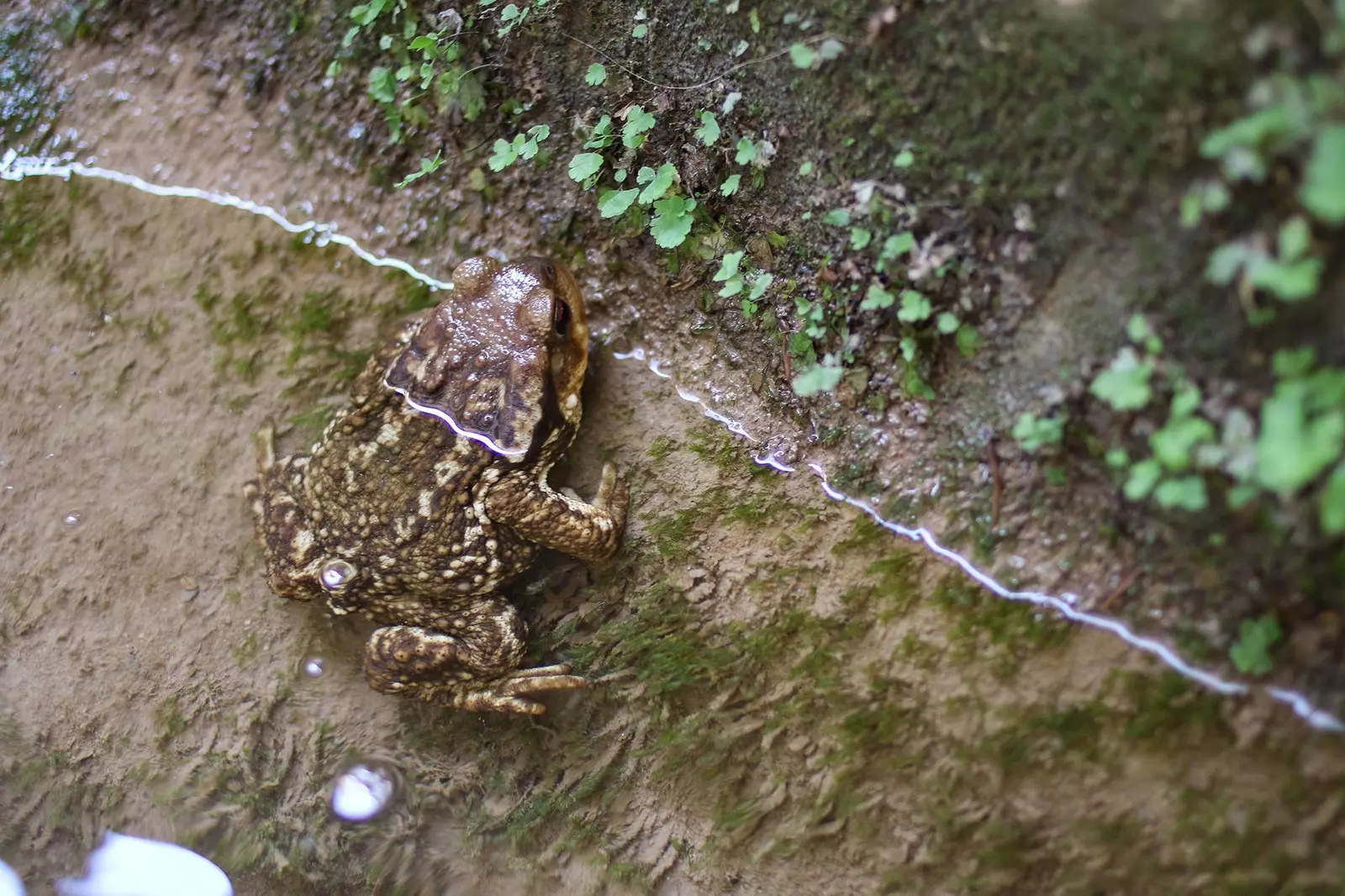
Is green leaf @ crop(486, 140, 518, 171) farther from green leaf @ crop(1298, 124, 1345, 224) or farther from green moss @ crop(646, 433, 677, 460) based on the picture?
green leaf @ crop(1298, 124, 1345, 224)

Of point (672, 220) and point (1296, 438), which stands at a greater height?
point (1296, 438)

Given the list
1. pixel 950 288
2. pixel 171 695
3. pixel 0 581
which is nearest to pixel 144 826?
pixel 171 695

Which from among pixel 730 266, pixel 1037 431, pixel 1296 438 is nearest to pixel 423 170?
pixel 730 266

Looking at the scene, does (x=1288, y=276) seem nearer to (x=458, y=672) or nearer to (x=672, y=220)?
(x=672, y=220)

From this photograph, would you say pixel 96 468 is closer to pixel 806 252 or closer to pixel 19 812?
pixel 19 812

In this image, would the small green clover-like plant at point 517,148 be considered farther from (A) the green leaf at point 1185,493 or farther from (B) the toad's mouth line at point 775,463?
(A) the green leaf at point 1185,493
